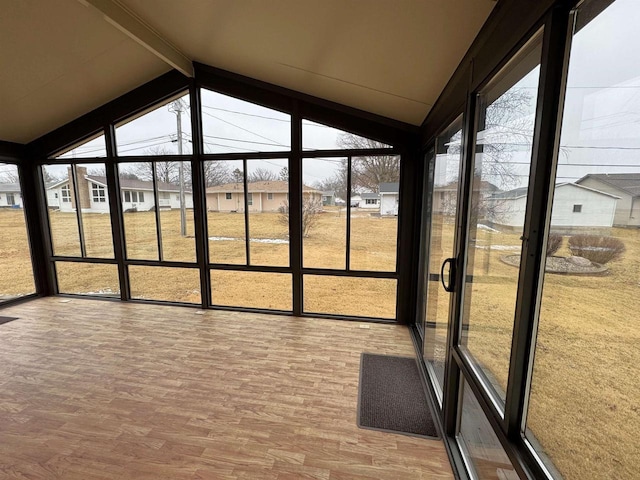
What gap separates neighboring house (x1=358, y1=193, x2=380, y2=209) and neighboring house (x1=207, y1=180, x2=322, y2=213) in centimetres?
57

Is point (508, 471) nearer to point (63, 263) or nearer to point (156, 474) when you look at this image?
point (156, 474)

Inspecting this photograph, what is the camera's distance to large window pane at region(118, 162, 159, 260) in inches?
178

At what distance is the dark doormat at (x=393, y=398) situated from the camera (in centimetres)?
221

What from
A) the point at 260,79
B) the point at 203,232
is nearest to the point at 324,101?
the point at 260,79

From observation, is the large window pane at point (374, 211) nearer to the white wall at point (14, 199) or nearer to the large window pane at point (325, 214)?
the large window pane at point (325, 214)

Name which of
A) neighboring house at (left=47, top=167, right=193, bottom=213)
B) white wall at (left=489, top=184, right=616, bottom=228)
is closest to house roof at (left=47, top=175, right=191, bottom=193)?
neighboring house at (left=47, top=167, right=193, bottom=213)

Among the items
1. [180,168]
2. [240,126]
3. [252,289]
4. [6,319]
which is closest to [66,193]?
[6,319]

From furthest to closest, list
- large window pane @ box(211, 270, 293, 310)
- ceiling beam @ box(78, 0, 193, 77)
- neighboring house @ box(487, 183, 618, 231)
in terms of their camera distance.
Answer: large window pane @ box(211, 270, 293, 310)
ceiling beam @ box(78, 0, 193, 77)
neighboring house @ box(487, 183, 618, 231)

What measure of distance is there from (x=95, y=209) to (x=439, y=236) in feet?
16.9

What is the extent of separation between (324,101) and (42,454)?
4057 mm

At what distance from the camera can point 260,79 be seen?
3.77m

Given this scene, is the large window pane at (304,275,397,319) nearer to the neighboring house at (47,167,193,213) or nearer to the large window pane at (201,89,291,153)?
the large window pane at (201,89,291,153)

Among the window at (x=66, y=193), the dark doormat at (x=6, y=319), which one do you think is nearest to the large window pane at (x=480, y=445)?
the dark doormat at (x=6, y=319)

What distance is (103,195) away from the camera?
4648 millimetres
